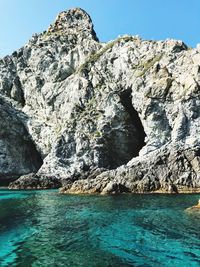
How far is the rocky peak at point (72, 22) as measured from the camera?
13188 centimetres

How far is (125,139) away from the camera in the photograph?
89.7 meters

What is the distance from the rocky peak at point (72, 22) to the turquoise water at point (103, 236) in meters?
102

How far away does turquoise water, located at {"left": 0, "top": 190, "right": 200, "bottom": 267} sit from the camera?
20672 millimetres

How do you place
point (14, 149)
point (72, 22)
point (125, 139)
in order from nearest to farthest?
point (125, 139)
point (14, 149)
point (72, 22)

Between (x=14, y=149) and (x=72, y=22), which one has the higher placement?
(x=72, y=22)

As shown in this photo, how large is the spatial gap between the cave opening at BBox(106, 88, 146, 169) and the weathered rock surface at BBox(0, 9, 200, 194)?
9.8 inches

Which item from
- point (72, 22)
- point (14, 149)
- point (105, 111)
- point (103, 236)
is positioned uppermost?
point (72, 22)

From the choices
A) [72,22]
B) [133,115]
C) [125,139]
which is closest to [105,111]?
[133,115]

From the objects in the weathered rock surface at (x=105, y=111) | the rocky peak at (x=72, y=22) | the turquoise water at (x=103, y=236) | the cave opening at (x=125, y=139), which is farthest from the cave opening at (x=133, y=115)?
the turquoise water at (x=103, y=236)

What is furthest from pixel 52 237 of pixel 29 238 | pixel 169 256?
pixel 169 256

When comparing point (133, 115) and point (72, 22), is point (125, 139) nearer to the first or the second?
point (133, 115)

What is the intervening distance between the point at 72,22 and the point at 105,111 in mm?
57712

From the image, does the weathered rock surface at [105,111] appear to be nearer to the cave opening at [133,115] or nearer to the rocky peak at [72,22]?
the cave opening at [133,115]

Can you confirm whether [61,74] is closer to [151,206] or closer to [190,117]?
[190,117]
